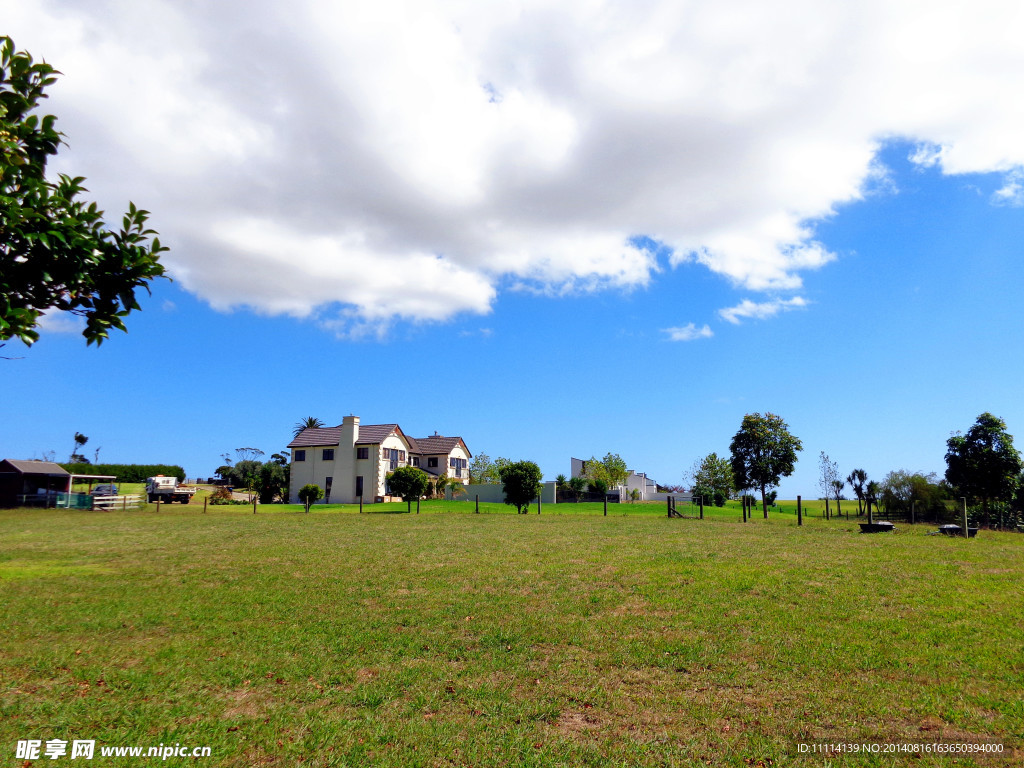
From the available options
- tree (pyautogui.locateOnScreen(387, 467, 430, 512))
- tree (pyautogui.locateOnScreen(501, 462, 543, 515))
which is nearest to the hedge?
tree (pyautogui.locateOnScreen(387, 467, 430, 512))

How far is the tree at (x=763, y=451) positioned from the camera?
48.0 metres

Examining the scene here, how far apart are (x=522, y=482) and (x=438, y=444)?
34281 mm

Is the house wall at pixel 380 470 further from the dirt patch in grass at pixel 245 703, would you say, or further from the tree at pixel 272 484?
the dirt patch in grass at pixel 245 703

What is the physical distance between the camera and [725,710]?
6.46 m

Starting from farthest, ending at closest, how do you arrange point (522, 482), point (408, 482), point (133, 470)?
point (133, 470) → point (408, 482) → point (522, 482)

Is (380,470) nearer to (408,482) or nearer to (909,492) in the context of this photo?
(408,482)

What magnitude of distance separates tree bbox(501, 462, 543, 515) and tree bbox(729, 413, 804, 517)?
18.3 metres

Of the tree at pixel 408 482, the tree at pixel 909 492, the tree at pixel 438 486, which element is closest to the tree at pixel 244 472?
the tree at pixel 438 486

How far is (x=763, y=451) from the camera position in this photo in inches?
1911

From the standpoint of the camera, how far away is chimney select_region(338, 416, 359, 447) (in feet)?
212

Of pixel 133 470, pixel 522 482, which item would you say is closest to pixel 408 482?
pixel 522 482

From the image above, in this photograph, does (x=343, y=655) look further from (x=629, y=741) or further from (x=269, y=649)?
(x=629, y=741)

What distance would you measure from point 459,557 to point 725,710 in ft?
40.8

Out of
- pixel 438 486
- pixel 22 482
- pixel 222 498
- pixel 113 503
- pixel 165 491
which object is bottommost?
pixel 222 498
